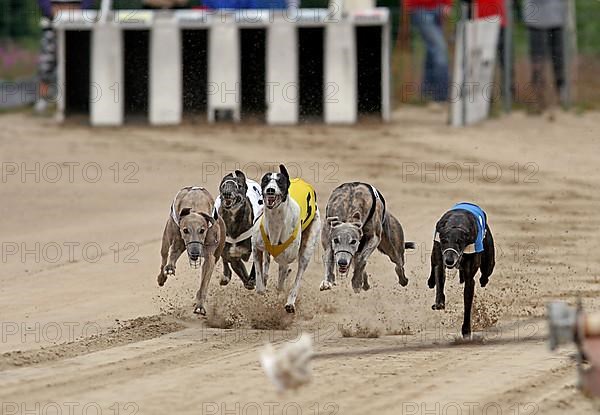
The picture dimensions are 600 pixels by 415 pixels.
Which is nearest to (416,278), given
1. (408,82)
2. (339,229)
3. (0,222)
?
(339,229)

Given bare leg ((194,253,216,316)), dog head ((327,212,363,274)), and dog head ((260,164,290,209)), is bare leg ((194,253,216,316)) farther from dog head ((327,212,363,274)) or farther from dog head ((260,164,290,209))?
dog head ((327,212,363,274))

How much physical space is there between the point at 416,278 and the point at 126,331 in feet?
7.81

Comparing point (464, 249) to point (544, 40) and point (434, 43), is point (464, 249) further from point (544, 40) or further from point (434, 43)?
point (544, 40)

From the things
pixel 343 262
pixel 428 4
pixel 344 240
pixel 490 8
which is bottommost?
pixel 343 262

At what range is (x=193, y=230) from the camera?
270 inches

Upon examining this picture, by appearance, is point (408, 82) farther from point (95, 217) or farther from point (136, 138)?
point (95, 217)

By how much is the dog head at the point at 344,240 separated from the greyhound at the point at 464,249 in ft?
1.34

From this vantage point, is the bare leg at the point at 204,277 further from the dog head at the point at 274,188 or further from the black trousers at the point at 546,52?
the black trousers at the point at 546,52

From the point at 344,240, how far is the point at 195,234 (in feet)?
2.55

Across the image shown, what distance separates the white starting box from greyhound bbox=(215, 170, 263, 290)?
24.4 feet

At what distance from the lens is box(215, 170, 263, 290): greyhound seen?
23.7ft

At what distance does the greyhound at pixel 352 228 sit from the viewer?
672 centimetres

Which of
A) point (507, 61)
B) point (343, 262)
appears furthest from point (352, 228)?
point (507, 61)

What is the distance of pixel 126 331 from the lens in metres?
7.00
